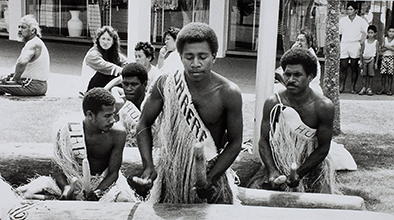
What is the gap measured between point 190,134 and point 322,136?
1.31m

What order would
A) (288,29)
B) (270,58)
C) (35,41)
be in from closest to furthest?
(270,58)
(35,41)
(288,29)

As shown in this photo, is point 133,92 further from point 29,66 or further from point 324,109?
point 29,66

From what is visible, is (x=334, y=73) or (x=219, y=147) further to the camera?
(x=334, y=73)

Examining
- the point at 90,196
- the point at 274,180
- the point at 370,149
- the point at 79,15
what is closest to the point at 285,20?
the point at 79,15

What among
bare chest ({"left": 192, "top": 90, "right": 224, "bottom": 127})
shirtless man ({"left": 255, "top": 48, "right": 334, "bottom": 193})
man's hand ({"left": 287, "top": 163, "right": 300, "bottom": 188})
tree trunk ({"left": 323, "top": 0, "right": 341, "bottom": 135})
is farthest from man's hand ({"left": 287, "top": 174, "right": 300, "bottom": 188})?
tree trunk ({"left": 323, "top": 0, "right": 341, "bottom": 135})

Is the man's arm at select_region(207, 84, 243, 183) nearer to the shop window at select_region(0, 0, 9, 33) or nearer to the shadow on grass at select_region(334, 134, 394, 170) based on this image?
the shadow on grass at select_region(334, 134, 394, 170)

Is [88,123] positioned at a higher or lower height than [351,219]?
higher

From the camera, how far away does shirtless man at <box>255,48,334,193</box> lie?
4191 millimetres

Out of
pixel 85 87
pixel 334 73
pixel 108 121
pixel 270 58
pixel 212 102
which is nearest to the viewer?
pixel 212 102

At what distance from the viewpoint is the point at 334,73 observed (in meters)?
7.43

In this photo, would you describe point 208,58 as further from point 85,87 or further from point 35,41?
point 35,41

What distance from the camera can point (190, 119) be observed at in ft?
10.8

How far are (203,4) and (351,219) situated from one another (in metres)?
11.9

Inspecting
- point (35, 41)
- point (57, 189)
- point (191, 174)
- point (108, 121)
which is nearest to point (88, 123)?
point (108, 121)
